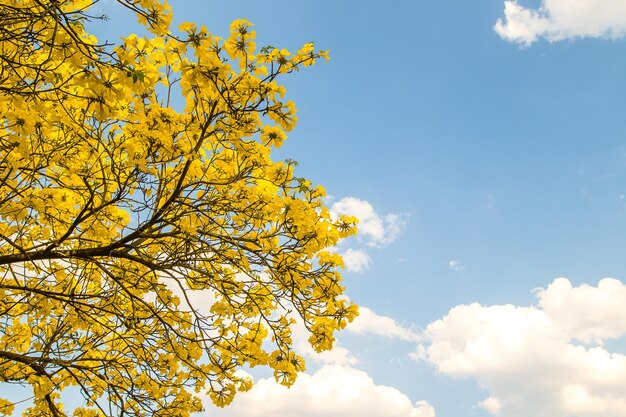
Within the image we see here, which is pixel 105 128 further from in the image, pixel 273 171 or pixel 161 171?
pixel 273 171

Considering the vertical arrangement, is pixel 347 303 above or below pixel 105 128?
below

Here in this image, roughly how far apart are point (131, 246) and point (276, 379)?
206 centimetres

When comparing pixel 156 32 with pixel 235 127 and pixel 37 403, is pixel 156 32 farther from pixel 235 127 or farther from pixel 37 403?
pixel 37 403

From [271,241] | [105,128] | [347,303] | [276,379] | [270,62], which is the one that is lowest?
[276,379]

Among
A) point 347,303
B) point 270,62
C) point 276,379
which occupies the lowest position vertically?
point 276,379

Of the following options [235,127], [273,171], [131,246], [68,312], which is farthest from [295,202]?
[68,312]

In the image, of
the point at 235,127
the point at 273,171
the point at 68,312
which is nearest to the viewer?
the point at 235,127

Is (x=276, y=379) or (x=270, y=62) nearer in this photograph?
(x=270, y=62)

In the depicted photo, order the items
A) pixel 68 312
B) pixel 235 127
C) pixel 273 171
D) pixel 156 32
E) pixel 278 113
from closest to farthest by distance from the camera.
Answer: pixel 156 32 < pixel 278 113 < pixel 235 127 < pixel 273 171 < pixel 68 312

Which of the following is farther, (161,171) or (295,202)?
(161,171)

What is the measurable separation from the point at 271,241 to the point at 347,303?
0.99m

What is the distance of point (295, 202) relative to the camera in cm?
474

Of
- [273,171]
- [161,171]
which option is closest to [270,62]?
[273,171]

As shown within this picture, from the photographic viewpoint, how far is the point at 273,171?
4.91m
